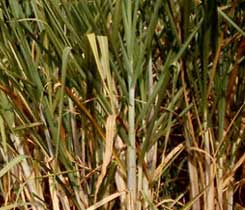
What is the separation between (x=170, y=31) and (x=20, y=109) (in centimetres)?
33

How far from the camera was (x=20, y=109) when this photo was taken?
105 cm

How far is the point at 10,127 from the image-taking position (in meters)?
1.05

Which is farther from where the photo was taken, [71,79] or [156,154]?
[156,154]

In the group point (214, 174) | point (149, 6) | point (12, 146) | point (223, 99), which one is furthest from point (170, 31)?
point (12, 146)

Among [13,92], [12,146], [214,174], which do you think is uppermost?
[13,92]

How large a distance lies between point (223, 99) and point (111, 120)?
248mm

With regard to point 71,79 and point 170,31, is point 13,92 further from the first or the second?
point 170,31

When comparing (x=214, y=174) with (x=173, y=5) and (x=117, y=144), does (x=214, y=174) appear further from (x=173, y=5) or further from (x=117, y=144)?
(x=173, y=5)

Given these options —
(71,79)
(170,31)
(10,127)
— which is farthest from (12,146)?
(170,31)

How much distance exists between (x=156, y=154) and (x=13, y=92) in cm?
32

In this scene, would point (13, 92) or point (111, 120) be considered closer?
point (111, 120)

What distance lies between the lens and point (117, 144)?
3.52 ft

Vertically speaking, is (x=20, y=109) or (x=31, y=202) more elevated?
(x=20, y=109)

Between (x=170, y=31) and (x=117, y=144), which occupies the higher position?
(x=170, y=31)
